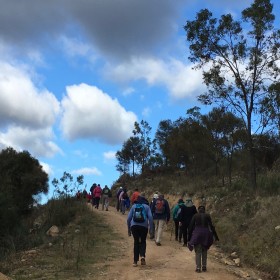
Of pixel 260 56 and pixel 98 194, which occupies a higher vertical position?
pixel 260 56

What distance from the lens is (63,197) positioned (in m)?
26.7

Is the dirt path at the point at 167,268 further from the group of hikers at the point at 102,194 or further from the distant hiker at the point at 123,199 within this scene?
the group of hikers at the point at 102,194

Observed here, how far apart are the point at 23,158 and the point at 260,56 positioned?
29.1 m

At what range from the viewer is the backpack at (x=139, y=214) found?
1147cm

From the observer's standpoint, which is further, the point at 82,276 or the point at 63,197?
the point at 63,197

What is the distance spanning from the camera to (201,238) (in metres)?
11.3

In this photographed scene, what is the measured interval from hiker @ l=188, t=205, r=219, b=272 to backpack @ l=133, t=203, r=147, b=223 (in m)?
1.37

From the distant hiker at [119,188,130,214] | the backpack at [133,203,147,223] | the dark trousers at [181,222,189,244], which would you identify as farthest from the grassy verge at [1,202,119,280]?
the distant hiker at [119,188,130,214]

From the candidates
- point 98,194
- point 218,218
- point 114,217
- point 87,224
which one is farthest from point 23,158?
point 218,218

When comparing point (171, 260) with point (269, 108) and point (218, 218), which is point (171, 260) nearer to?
point (218, 218)

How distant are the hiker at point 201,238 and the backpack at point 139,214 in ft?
4.51

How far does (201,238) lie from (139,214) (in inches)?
69.3

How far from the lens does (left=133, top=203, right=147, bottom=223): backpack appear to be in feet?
37.6

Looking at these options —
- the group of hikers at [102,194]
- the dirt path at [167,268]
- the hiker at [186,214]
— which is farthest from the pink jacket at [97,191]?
the dirt path at [167,268]
